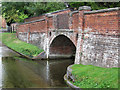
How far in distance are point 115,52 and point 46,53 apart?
11145 millimetres

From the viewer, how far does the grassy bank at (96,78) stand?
27.8 ft

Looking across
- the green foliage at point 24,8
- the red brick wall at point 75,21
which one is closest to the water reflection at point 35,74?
the red brick wall at point 75,21

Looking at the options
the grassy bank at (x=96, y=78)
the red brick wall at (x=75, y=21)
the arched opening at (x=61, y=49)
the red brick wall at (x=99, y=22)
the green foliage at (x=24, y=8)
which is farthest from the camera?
the green foliage at (x=24, y=8)

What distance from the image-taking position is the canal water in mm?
11367

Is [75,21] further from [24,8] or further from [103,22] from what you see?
[24,8]

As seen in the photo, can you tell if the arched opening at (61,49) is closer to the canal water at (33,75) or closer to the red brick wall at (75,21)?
the canal water at (33,75)

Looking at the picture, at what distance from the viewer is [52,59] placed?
19.7 metres

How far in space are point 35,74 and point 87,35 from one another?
18.8 feet

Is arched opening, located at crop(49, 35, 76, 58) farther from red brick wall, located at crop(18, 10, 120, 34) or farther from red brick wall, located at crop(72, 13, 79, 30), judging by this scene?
red brick wall, located at crop(18, 10, 120, 34)

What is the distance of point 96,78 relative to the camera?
9234mm

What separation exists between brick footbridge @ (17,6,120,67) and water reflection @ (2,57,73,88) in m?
2.24

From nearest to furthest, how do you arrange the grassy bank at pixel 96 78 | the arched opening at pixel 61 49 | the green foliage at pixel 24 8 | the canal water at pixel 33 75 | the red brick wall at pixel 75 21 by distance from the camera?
the grassy bank at pixel 96 78
the canal water at pixel 33 75
the red brick wall at pixel 75 21
the arched opening at pixel 61 49
the green foliage at pixel 24 8

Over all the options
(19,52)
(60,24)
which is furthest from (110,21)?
(19,52)

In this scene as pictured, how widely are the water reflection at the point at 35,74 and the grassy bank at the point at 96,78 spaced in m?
1.66
